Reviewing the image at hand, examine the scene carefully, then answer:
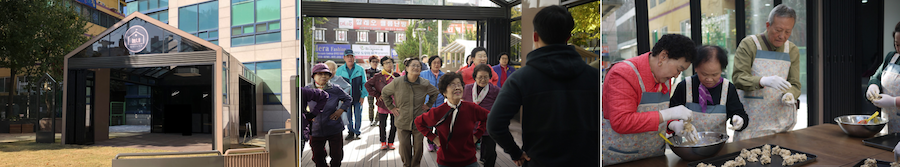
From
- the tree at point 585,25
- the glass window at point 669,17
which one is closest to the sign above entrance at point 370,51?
the tree at point 585,25

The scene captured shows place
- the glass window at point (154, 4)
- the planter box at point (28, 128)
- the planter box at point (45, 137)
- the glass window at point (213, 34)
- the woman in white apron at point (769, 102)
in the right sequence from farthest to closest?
the planter box at point (28, 128)
the planter box at point (45, 137)
the glass window at point (154, 4)
the glass window at point (213, 34)
the woman in white apron at point (769, 102)

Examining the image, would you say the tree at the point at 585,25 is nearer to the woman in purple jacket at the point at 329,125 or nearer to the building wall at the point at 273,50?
the woman in purple jacket at the point at 329,125

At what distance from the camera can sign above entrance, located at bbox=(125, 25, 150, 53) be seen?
19.2 ft

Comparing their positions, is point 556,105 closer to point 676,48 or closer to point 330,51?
point 676,48

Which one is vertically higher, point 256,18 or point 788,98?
point 256,18

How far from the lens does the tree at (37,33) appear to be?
7.06 metres

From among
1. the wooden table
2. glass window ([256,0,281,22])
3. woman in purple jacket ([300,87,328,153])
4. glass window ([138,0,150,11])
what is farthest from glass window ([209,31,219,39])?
the wooden table

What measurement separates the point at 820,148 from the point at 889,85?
2088mm

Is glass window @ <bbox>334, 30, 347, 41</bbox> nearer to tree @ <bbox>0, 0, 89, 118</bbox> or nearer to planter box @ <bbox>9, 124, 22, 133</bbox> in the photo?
tree @ <bbox>0, 0, 89, 118</bbox>

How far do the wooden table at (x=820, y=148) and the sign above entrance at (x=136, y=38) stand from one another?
7.46m

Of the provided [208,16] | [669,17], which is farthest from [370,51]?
[208,16]

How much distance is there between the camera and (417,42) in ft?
4.32

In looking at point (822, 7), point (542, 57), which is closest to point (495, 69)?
point (542, 57)

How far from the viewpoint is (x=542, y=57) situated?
1216mm
